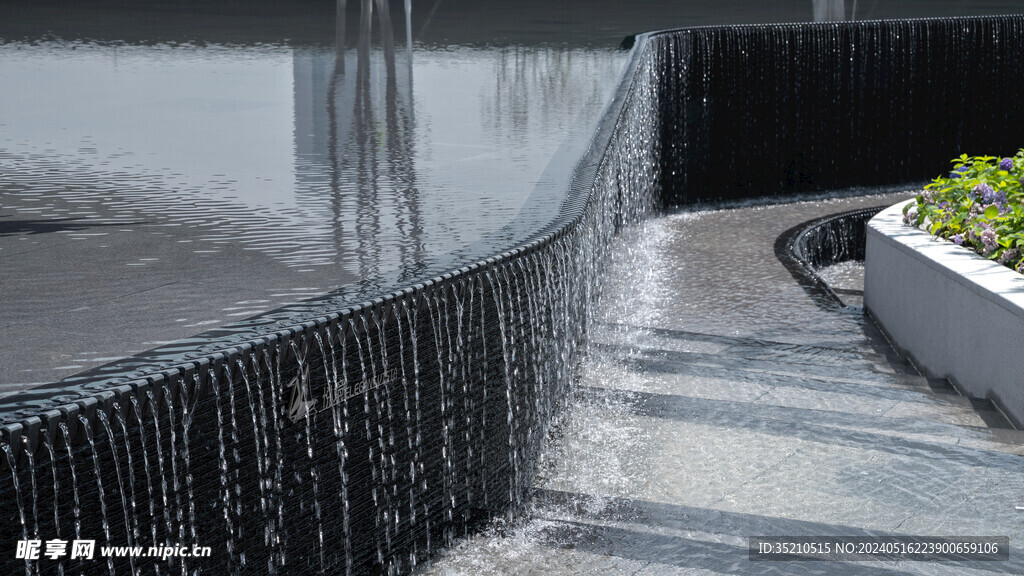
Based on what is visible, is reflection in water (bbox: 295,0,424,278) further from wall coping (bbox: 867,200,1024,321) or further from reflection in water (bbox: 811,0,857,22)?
reflection in water (bbox: 811,0,857,22)

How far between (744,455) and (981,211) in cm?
262

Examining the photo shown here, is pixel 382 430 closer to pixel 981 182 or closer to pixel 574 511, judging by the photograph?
pixel 574 511

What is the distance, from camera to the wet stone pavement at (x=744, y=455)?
3848 mm

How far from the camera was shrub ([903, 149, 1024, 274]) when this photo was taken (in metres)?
5.71

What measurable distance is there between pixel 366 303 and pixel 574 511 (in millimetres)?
1316

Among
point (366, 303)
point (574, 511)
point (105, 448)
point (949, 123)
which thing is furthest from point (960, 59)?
point (105, 448)

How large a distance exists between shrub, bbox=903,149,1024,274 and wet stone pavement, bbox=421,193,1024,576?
0.75 m

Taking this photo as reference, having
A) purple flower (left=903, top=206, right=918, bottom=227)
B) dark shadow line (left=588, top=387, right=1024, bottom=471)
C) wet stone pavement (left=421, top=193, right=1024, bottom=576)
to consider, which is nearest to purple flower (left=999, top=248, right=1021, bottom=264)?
wet stone pavement (left=421, top=193, right=1024, bottom=576)

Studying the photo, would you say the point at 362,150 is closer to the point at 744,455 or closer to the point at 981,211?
the point at 981,211

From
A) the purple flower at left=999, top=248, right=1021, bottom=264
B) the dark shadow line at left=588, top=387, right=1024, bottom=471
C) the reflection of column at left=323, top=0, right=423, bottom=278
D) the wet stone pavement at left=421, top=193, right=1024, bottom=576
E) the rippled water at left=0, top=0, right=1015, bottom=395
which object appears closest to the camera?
the wet stone pavement at left=421, top=193, right=1024, bottom=576

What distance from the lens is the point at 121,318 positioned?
3.66m

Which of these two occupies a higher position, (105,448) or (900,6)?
(900,6)

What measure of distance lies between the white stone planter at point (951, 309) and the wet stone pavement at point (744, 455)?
14 cm

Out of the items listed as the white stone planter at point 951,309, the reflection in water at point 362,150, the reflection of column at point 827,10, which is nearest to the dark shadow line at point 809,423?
the white stone planter at point 951,309
